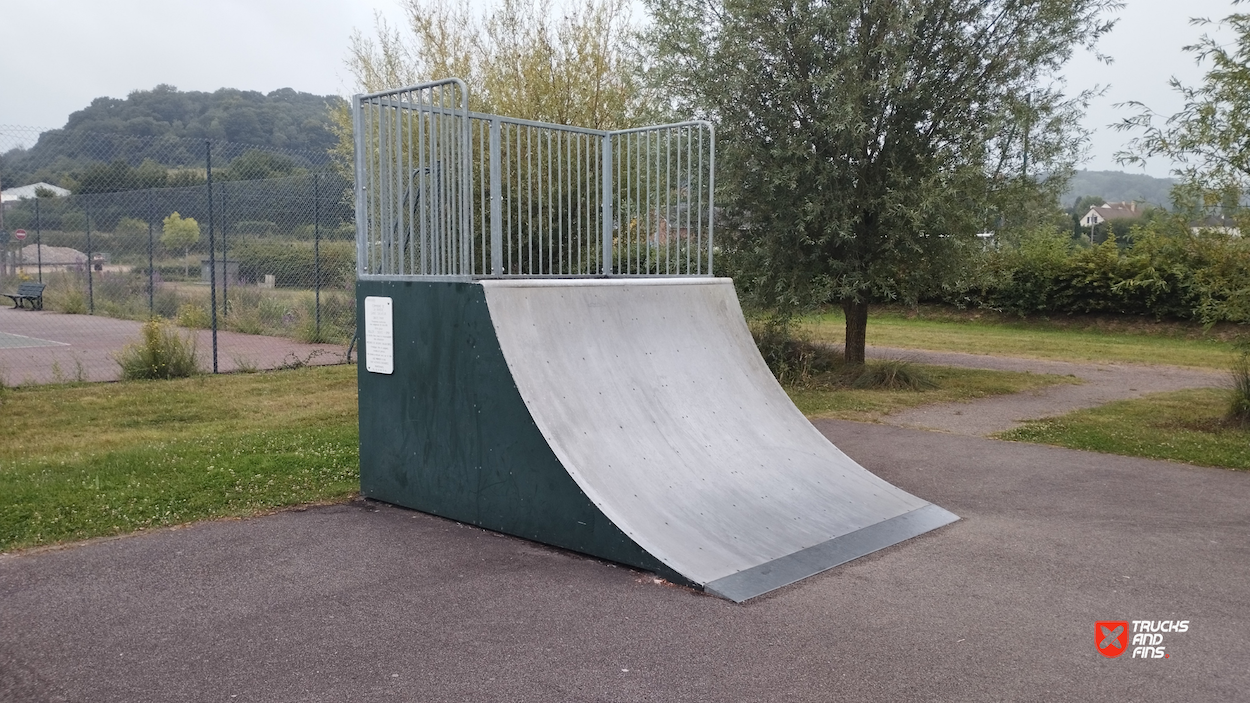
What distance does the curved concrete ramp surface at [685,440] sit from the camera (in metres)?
5.14

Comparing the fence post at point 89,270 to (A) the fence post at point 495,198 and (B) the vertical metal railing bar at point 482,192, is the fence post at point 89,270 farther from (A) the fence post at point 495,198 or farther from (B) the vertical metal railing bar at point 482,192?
(A) the fence post at point 495,198

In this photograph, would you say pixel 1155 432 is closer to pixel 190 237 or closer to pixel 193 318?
pixel 193 318

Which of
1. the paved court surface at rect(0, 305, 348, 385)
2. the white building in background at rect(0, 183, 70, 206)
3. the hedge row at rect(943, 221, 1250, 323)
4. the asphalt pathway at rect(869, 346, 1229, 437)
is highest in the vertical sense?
the white building in background at rect(0, 183, 70, 206)

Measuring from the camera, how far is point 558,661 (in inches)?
147

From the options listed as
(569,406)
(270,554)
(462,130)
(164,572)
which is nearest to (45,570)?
(164,572)

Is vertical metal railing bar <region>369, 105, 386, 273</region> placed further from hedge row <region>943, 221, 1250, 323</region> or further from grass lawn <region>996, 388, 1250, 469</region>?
hedge row <region>943, 221, 1250, 323</region>

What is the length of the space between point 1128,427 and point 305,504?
8116 mm

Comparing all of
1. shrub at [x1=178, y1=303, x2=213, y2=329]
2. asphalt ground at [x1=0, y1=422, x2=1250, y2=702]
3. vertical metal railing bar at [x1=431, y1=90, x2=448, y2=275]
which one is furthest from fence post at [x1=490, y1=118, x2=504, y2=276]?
shrub at [x1=178, y1=303, x2=213, y2=329]

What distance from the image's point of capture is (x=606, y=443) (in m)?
5.60

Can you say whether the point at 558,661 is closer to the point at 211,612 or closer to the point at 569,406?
the point at 211,612

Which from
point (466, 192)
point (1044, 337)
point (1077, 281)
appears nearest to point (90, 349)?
point (466, 192)

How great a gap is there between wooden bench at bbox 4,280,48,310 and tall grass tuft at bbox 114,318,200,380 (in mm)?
10772

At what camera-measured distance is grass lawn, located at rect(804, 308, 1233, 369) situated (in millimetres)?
17875

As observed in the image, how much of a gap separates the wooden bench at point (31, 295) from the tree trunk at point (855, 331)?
57.6ft
